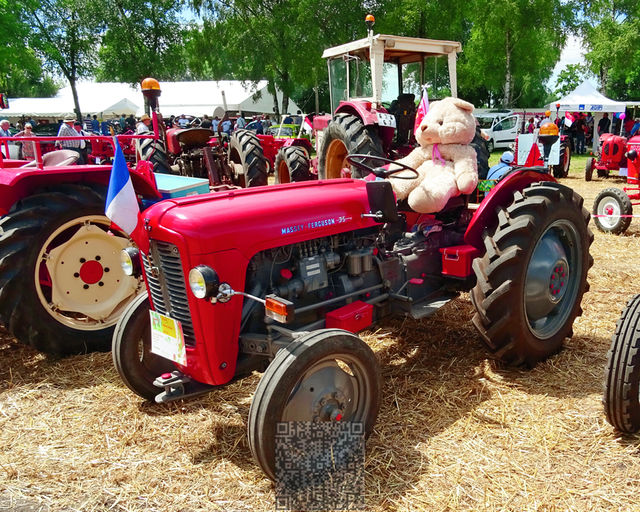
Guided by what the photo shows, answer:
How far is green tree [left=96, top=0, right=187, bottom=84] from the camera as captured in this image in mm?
25578

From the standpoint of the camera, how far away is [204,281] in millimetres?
2277

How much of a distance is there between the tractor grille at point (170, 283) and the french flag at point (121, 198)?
18 centimetres

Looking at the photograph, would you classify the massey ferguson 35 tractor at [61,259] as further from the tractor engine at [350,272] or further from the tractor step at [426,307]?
the tractor step at [426,307]

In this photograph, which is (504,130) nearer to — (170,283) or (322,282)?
(322,282)

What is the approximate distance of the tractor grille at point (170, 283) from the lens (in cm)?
251

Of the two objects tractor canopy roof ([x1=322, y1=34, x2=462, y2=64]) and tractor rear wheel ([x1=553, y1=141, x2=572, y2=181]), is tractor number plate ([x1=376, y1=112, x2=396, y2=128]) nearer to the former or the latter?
tractor canopy roof ([x1=322, y1=34, x2=462, y2=64])

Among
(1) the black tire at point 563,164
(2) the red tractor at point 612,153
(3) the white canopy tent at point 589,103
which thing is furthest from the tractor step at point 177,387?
(3) the white canopy tent at point 589,103

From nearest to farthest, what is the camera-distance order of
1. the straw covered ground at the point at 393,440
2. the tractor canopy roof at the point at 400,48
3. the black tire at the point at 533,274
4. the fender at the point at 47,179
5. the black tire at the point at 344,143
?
1. the straw covered ground at the point at 393,440
2. the black tire at the point at 533,274
3. the fender at the point at 47,179
4. the black tire at the point at 344,143
5. the tractor canopy roof at the point at 400,48

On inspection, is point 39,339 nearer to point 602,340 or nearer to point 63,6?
point 602,340

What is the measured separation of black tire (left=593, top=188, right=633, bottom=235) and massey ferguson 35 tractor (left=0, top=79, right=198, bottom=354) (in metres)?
5.75

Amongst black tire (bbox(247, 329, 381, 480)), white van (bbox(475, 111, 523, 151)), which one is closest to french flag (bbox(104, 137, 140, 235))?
black tire (bbox(247, 329, 381, 480))

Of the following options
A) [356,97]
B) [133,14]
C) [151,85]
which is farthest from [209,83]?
[151,85]

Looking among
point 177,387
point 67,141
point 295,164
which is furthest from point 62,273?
point 67,141

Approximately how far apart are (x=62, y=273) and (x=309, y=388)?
2.28 meters
